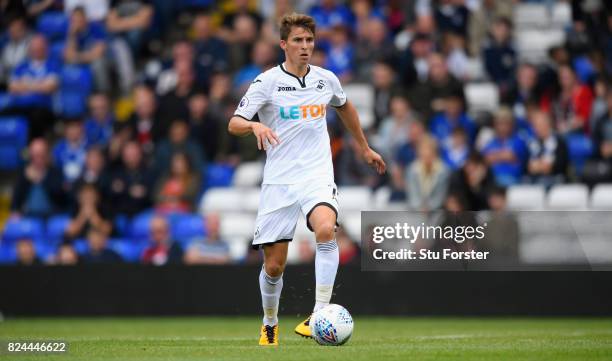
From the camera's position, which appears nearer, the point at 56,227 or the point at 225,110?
the point at 56,227

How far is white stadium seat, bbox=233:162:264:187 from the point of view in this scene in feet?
62.1

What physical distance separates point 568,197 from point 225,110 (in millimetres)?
5698

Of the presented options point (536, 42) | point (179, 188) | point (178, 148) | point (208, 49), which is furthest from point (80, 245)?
point (536, 42)

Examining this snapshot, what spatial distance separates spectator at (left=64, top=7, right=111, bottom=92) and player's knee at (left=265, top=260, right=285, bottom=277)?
1139 cm

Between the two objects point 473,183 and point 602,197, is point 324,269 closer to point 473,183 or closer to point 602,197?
point 473,183

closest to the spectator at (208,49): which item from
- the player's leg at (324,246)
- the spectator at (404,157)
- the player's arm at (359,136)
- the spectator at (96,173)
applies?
the spectator at (96,173)

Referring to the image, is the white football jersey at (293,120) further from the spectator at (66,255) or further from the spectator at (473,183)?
the spectator at (66,255)

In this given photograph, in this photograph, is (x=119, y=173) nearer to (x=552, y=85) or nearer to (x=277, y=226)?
(x=552, y=85)

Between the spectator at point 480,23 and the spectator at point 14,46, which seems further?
the spectator at point 14,46

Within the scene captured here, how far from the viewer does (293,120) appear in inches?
415

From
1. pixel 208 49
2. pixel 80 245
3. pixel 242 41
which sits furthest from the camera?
pixel 208 49

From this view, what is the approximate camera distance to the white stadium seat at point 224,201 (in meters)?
18.7

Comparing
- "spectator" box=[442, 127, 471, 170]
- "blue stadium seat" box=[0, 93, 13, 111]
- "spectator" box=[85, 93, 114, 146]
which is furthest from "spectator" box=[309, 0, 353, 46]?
"blue stadium seat" box=[0, 93, 13, 111]

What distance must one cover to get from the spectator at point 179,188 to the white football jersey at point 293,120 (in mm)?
8226
